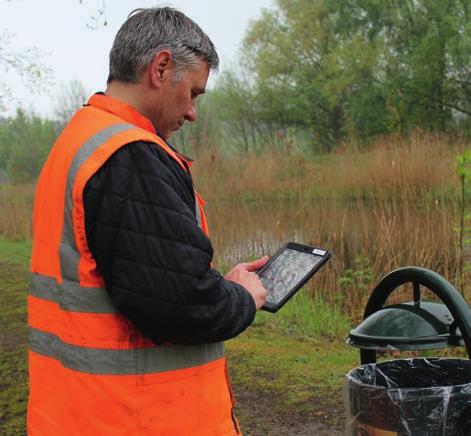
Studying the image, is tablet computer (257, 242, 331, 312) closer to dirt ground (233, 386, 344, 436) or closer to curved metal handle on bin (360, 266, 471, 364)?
curved metal handle on bin (360, 266, 471, 364)

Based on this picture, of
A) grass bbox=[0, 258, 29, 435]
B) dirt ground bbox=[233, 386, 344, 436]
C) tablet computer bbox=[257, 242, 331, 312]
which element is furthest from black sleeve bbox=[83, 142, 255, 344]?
grass bbox=[0, 258, 29, 435]

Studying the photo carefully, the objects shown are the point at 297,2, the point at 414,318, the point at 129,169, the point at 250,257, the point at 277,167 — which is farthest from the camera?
the point at 297,2

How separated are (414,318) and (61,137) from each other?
1084 millimetres

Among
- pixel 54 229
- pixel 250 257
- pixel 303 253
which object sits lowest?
pixel 250 257

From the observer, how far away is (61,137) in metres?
1.81

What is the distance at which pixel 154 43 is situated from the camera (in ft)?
5.73

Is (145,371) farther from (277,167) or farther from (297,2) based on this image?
(297,2)

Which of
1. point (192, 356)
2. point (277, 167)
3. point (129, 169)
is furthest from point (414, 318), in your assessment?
point (277, 167)

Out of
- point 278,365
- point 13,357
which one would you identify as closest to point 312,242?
point 278,365

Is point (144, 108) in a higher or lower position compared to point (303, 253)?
higher

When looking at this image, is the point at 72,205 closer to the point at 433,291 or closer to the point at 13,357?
the point at 433,291

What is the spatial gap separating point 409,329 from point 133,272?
81 centimetres

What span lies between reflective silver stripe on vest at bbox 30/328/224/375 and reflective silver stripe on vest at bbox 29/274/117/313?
10 centimetres

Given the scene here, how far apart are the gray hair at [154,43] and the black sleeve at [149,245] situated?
0.85 ft
